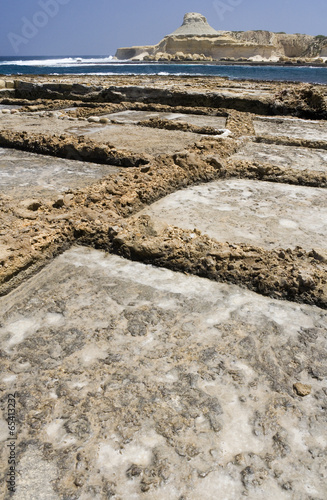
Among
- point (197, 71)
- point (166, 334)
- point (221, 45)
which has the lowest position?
point (197, 71)

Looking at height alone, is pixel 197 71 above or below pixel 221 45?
below

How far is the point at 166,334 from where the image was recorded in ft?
6.29

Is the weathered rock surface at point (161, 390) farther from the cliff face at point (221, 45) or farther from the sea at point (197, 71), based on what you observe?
the cliff face at point (221, 45)

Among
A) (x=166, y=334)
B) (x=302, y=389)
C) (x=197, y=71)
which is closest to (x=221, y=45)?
(x=197, y=71)

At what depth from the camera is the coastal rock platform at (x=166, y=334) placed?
4.27 feet

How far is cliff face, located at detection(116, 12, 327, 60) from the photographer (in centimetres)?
9162

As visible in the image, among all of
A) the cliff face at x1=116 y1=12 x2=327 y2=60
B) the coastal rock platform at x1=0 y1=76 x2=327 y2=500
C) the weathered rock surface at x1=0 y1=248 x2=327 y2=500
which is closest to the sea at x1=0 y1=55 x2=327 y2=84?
the coastal rock platform at x1=0 y1=76 x2=327 y2=500

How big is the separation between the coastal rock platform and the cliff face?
9621cm

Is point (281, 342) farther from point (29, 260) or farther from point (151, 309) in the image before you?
point (29, 260)

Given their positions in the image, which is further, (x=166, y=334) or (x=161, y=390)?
(x=166, y=334)

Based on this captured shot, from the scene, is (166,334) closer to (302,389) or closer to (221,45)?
(302,389)

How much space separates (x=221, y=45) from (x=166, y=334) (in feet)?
348

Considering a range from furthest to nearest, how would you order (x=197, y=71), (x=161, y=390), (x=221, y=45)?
(x=221, y=45) < (x=197, y=71) < (x=161, y=390)

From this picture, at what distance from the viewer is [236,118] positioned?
7645mm
